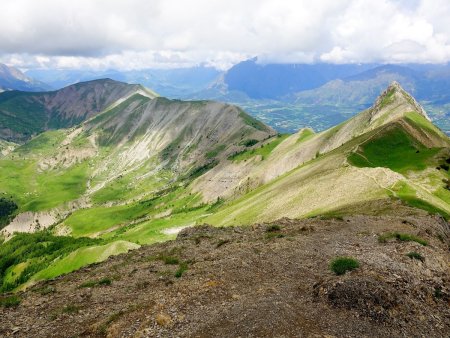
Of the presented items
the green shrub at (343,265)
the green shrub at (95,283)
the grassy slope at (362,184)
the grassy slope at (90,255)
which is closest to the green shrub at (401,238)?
the green shrub at (343,265)

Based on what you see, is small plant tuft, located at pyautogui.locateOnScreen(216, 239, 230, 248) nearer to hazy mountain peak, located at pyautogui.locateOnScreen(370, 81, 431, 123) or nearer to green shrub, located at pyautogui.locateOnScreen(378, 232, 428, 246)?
green shrub, located at pyautogui.locateOnScreen(378, 232, 428, 246)

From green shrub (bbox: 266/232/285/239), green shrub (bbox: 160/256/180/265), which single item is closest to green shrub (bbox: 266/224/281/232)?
green shrub (bbox: 266/232/285/239)

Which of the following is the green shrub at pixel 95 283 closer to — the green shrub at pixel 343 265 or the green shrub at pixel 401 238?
the green shrub at pixel 343 265

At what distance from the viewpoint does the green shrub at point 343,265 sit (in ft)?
98.0

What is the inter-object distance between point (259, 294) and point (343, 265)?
7.78 metres

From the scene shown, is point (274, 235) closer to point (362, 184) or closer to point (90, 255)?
point (362, 184)

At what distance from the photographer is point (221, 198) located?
184 meters

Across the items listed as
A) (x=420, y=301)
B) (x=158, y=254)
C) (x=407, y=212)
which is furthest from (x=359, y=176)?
(x=420, y=301)

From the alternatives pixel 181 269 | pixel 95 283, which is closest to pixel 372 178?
pixel 181 269

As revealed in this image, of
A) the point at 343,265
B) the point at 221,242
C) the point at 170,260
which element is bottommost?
the point at 221,242

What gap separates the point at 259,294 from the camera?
88.7 ft

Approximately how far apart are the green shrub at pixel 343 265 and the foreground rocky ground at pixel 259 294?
1.81ft

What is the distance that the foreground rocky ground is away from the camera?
22.8m

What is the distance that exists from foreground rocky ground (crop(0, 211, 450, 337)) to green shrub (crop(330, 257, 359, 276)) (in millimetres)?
551
